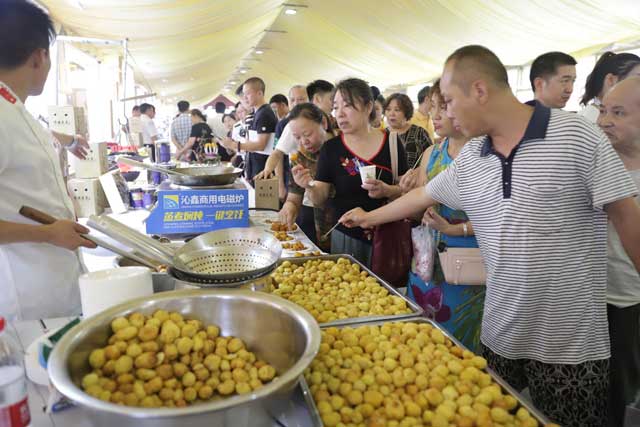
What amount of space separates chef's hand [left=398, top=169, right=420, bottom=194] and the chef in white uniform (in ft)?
4.66

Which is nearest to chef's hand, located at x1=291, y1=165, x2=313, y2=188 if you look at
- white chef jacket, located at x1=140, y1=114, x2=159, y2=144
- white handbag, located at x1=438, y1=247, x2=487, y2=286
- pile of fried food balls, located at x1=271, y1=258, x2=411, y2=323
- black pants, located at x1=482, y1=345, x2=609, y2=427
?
pile of fried food balls, located at x1=271, y1=258, x2=411, y2=323

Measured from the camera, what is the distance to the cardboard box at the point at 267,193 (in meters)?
3.05

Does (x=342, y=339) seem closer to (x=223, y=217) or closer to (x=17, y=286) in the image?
(x=17, y=286)

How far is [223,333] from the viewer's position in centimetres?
100

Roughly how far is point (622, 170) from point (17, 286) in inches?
70.7

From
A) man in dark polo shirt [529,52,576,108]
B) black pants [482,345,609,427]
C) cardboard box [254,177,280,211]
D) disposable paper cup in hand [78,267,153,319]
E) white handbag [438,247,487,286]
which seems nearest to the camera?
disposable paper cup in hand [78,267,153,319]

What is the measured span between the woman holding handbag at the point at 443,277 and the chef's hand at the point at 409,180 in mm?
130

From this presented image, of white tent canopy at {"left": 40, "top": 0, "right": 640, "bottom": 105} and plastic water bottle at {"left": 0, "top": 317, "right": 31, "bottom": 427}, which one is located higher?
white tent canopy at {"left": 40, "top": 0, "right": 640, "bottom": 105}

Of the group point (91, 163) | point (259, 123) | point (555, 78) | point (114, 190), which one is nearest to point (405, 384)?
Result: point (114, 190)

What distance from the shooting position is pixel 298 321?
90cm

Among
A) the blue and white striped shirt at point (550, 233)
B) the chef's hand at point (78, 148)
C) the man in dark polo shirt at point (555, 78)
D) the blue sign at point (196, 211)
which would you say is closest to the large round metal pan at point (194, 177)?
the blue sign at point (196, 211)

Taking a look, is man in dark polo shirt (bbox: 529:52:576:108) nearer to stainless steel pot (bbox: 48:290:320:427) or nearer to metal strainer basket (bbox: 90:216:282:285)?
metal strainer basket (bbox: 90:216:282:285)

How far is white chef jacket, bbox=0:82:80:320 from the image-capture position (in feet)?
4.24

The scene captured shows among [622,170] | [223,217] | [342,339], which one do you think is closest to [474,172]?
[622,170]
